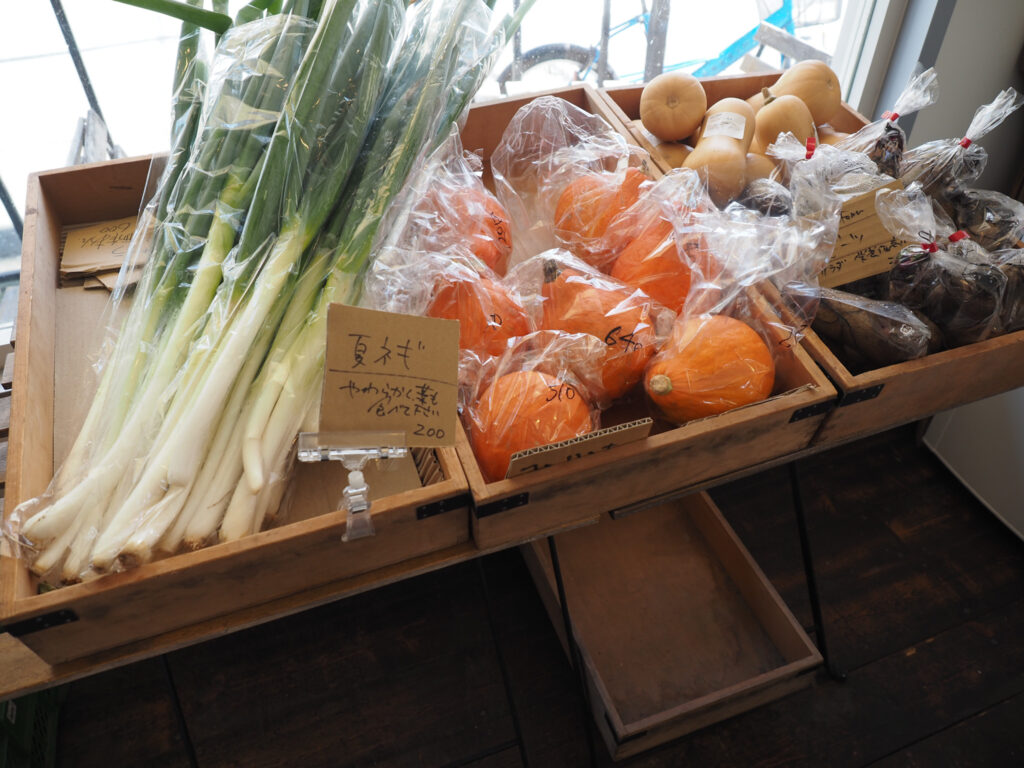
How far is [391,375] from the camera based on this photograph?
0.80 meters

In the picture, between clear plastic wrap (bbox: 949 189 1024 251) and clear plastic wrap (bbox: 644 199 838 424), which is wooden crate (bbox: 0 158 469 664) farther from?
clear plastic wrap (bbox: 949 189 1024 251)

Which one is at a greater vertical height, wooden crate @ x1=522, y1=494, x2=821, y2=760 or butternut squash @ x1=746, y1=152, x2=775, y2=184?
butternut squash @ x1=746, y1=152, x2=775, y2=184

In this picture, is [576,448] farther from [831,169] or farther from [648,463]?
[831,169]

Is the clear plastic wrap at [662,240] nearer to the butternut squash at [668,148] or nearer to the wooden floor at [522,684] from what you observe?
the butternut squash at [668,148]

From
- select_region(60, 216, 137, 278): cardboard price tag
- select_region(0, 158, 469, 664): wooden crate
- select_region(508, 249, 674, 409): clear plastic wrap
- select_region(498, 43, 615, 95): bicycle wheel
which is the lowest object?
select_region(0, 158, 469, 664): wooden crate

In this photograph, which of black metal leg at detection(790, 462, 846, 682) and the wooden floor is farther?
the wooden floor

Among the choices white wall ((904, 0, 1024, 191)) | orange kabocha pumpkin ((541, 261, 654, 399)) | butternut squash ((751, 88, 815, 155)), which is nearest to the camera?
orange kabocha pumpkin ((541, 261, 654, 399))

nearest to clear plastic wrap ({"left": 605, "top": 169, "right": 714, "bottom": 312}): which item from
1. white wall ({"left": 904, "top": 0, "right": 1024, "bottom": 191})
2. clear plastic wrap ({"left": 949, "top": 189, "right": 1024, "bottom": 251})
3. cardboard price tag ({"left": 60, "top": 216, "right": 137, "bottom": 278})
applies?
clear plastic wrap ({"left": 949, "top": 189, "right": 1024, "bottom": 251})

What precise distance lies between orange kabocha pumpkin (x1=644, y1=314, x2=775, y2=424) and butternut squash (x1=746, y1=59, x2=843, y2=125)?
70cm

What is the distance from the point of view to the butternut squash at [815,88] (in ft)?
4.54

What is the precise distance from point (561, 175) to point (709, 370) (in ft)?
1.74

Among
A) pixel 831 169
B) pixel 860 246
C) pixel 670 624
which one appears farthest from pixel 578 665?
pixel 831 169

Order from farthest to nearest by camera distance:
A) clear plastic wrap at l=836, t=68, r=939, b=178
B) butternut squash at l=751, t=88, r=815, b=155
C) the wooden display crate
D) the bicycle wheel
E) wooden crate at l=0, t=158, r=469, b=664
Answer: the bicycle wheel
butternut squash at l=751, t=88, r=815, b=155
clear plastic wrap at l=836, t=68, r=939, b=178
the wooden display crate
wooden crate at l=0, t=158, r=469, b=664

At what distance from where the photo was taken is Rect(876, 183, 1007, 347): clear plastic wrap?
3.30ft
